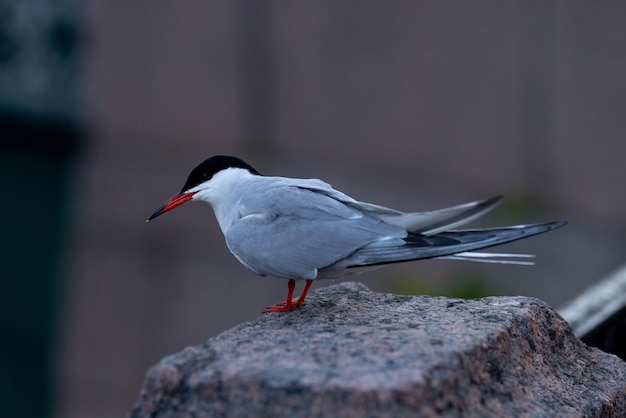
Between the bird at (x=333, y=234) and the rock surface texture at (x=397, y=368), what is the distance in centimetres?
15

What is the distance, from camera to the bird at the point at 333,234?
2.40m

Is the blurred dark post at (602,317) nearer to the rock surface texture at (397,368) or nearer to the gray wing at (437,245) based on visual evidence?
the rock surface texture at (397,368)

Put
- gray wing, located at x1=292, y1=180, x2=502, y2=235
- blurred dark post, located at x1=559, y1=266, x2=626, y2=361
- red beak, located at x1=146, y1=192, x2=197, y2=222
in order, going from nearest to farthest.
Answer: gray wing, located at x1=292, y1=180, x2=502, y2=235
blurred dark post, located at x1=559, y1=266, x2=626, y2=361
red beak, located at x1=146, y1=192, x2=197, y2=222

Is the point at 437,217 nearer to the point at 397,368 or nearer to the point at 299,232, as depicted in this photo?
the point at 299,232

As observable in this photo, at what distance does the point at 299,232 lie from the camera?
8.36ft

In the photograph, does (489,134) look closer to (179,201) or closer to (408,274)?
(408,274)

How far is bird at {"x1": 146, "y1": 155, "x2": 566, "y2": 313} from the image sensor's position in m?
2.40

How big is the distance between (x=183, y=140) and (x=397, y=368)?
3.47 meters

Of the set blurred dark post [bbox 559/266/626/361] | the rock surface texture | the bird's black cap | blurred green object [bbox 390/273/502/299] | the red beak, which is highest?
the bird's black cap

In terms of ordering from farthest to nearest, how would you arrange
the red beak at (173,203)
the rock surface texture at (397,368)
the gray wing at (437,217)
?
the red beak at (173,203)
the gray wing at (437,217)
the rock surface texture at (397,368)

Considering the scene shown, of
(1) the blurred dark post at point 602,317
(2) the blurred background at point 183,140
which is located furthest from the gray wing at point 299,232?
(2) the blurred background at point 183,140

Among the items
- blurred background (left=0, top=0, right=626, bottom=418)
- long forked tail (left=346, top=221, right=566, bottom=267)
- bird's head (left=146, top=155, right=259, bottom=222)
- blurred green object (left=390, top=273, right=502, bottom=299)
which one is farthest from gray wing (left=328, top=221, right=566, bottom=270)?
blurred green object (left=390, top=273, right=502, bottom=299)

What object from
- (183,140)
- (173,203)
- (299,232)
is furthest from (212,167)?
(183,140)

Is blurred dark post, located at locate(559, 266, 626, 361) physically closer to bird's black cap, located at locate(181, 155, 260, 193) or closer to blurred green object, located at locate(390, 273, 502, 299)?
bird's black cap, located at locate(181, 155, 260, 193)
